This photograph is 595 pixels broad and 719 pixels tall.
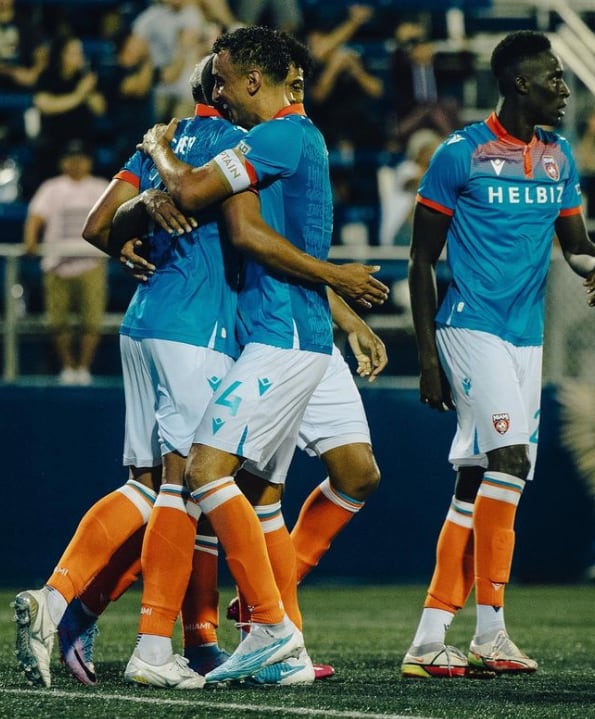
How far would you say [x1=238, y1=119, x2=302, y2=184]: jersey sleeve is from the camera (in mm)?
5129

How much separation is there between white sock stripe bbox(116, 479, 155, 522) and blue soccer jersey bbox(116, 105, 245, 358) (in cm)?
55

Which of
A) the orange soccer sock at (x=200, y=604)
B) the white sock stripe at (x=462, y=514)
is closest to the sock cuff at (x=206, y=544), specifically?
the orange soccer sock at (x=200, y=604)

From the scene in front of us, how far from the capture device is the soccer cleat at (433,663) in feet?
18.8

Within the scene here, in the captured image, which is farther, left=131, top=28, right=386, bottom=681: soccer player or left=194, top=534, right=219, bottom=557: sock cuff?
left=194, top=534, right=219, bottom=557: sock cuff

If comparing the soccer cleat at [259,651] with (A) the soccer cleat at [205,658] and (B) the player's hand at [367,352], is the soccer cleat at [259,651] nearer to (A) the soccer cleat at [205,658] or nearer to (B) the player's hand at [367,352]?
(A) the soccer cleat at [205,658]

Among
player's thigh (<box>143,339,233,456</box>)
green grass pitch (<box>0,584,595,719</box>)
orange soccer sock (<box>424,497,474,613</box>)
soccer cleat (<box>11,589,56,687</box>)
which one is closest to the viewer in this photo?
green grass pitch (<box>0,584,595,719</box>)

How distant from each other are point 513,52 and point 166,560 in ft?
8.05

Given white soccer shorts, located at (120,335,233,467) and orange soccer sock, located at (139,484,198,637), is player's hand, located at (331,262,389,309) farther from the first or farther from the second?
orange soccer sock, located at (139,484,198,637)

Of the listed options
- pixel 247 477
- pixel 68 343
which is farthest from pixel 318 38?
pixel 247 477

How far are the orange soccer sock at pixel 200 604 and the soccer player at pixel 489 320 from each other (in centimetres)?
74

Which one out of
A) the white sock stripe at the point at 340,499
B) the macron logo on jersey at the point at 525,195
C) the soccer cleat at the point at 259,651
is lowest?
the soccer cleat at the point at 259,651

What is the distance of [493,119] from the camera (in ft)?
20.0

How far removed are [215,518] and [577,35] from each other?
976 cm

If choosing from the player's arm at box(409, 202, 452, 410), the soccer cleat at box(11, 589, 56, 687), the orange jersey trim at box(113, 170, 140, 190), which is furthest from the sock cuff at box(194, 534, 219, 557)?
the orange jersey trim at box(113, 170, 140, 190)
